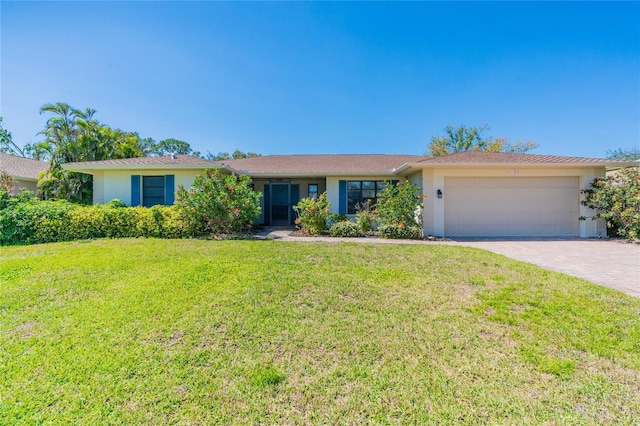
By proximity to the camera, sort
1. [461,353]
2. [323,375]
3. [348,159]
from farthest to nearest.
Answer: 1. [348,159]
2. [461,353]
3. [323,375]

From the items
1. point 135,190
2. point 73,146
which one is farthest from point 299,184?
point 73,146

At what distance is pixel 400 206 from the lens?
980cm

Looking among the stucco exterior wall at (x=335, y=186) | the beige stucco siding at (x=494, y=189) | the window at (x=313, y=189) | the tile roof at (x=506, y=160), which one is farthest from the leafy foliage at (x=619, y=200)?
the window at (x=313, y=189)

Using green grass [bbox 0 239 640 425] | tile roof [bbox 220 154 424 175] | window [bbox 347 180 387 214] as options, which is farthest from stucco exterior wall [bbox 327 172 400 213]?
green grass [bbox 0 239 640 425]

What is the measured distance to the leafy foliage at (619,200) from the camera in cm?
918

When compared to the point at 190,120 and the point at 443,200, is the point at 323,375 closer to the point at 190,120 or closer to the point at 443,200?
the point at 443,200

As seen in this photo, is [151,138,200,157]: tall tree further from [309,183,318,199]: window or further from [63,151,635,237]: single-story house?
[309,183,318,199]: window

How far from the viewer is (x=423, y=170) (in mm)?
10484

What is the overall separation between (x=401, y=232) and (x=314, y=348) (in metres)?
7.78

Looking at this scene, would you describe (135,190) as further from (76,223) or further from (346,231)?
(346,231)

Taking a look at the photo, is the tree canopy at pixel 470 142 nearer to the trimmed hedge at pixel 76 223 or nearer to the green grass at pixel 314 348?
the green grass at pixel 314 348

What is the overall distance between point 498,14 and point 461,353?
38.5 ft

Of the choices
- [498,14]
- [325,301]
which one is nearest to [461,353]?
[325,301]

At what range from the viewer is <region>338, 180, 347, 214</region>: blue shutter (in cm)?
1278
